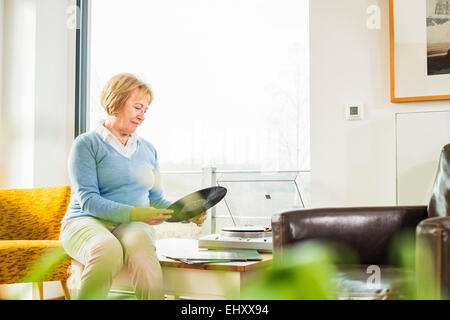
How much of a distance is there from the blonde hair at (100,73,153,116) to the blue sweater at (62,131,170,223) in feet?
0.43

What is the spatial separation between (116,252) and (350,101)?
138 centimetres

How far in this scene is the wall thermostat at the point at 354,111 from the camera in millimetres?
2287

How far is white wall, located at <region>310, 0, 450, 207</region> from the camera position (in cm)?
225

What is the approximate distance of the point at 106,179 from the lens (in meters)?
1.74

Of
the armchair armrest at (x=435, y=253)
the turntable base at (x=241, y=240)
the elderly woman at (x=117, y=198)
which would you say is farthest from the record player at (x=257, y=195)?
the armchair armrest at (x=435, y=253)

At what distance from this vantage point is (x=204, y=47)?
112 inches

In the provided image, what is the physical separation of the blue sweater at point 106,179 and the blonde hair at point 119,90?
0.13m

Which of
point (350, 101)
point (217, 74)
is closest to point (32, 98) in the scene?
point (217, 74)

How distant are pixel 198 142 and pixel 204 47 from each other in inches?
22.7

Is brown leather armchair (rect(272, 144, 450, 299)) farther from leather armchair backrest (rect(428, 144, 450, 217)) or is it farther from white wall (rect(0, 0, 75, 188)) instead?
white wall (rect(0, 0, 75, 188))

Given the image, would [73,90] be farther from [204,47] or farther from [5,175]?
[204,47]

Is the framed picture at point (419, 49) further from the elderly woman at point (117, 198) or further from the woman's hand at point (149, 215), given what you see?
the woman's hand at point (149, 215)

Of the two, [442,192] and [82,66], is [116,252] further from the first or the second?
[82,66]
